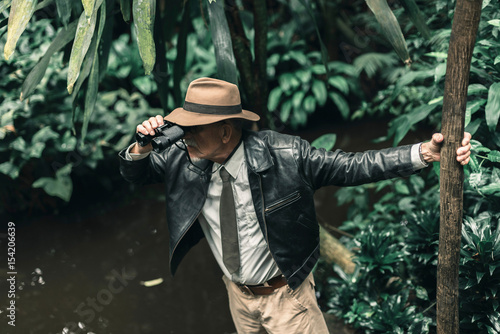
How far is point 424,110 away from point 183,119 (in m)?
1.62

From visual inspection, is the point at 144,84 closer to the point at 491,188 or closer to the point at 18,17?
the point at 18,17

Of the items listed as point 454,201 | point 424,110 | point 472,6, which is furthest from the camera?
point 424,110

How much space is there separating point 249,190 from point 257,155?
0.51 feet

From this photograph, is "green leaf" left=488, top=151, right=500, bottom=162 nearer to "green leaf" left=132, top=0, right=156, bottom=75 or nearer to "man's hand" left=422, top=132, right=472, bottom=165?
"man's hand" left=422, top=132, right=472, bottom=165

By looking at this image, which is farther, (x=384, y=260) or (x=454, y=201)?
(x=384, y=260)

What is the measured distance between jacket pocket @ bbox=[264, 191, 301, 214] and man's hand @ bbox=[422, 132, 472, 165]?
0.56 metres

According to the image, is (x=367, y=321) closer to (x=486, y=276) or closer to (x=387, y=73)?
(x=486, y=276)

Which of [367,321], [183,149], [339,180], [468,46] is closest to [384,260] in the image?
[367,321]

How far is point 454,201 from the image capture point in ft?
6.66

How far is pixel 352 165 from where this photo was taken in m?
2.21

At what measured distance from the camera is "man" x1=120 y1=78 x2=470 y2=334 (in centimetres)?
229

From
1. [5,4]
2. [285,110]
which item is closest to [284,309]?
[5,4]

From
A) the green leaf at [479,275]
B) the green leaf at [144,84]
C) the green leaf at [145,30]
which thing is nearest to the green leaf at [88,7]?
the green leaf at [145,30]

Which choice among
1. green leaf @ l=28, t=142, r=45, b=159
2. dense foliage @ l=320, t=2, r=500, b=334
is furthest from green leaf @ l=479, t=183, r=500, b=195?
green leaf @ l=28, t=142, r=45, b=159
